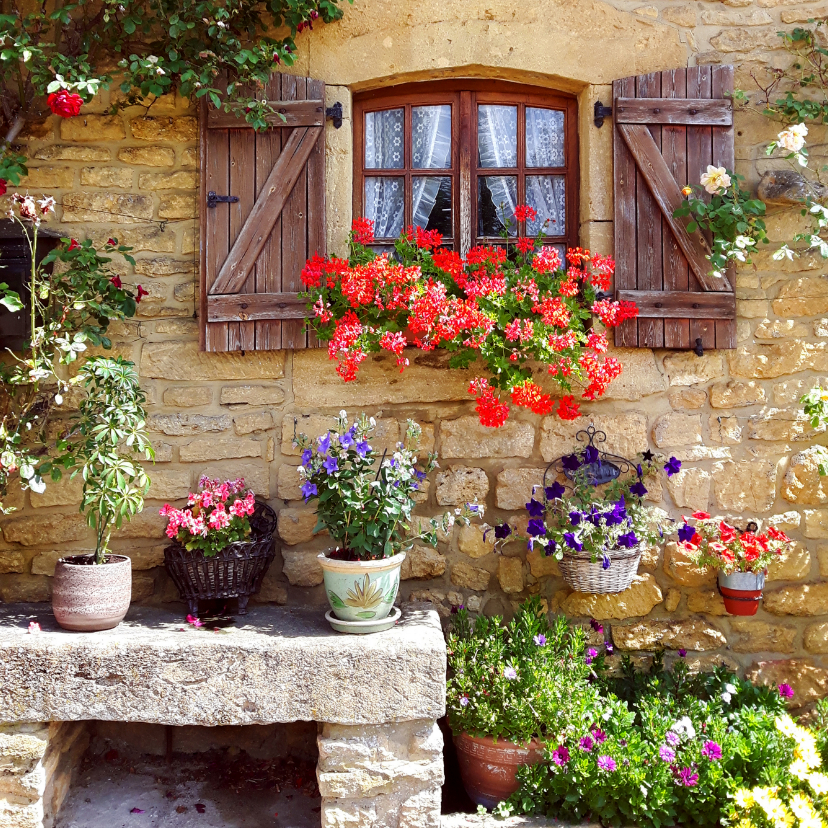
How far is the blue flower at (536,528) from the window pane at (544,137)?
1603 mm

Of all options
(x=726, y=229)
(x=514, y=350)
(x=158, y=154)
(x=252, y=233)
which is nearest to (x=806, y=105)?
(x=726, y=229)

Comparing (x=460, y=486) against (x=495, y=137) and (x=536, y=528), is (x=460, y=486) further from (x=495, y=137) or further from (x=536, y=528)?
(x=495, y=137)

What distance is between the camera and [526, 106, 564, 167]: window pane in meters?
3.47

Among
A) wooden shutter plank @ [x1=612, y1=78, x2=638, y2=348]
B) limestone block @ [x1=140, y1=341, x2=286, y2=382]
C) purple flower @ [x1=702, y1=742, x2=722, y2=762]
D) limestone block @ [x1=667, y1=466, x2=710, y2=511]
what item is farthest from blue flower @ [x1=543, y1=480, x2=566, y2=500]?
limestone block @ [x1=140, y1=341, x2=286, y2=382]

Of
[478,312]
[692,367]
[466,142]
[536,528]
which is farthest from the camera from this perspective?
[466,142]

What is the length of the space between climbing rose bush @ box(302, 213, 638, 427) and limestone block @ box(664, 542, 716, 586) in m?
0.78

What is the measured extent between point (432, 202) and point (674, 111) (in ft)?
3.59

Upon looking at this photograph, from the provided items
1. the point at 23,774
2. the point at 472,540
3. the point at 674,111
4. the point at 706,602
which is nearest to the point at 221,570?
the point at 23,774

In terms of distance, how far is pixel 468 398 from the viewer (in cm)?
329

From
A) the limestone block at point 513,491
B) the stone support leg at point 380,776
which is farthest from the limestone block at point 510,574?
the stone support leg at point 380,776

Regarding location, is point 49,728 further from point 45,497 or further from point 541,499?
point 541,499

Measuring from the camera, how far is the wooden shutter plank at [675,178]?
326 cm

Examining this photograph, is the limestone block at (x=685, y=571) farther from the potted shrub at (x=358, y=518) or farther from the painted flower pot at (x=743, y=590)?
the potted shrub at (x=358, y=518)

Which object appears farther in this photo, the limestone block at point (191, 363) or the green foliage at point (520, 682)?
the limestone block at point (191, 363)
